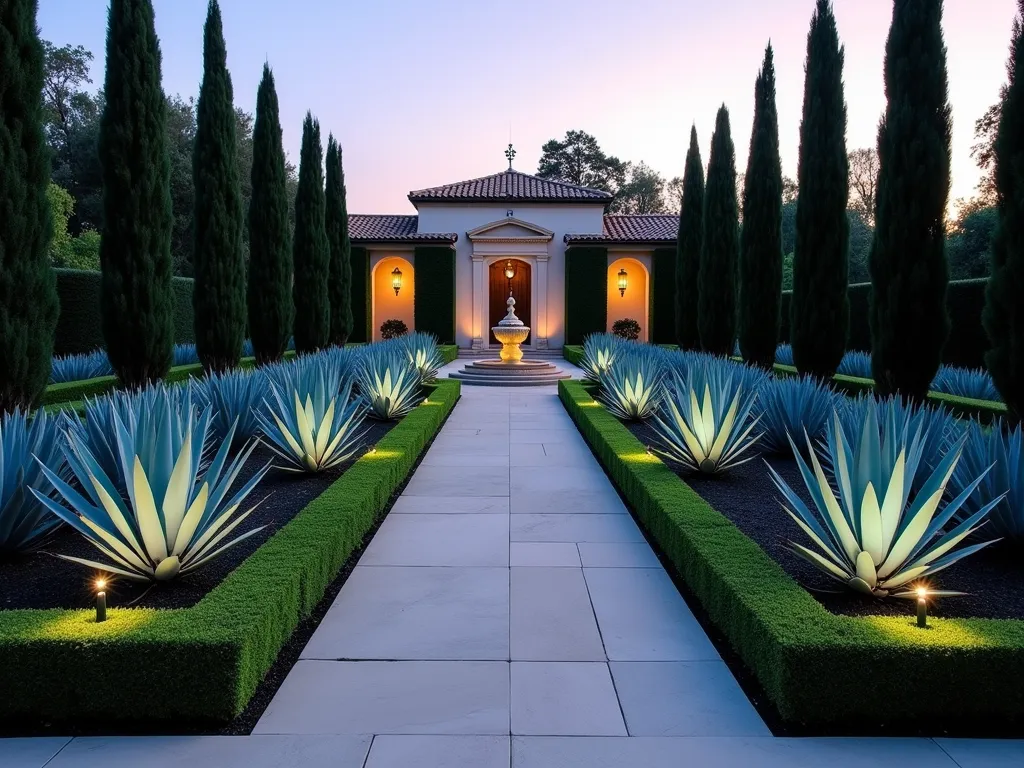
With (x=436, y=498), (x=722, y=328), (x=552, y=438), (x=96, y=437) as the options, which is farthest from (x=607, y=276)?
(x=96, y=437)

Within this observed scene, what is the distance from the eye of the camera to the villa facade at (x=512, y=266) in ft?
87.4

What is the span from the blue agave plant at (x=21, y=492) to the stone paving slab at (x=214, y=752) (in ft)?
5.73

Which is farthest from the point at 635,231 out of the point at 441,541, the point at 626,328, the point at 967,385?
the point at 441,541

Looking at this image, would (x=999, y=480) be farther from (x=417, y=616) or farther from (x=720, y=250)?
(x=720, y=250)

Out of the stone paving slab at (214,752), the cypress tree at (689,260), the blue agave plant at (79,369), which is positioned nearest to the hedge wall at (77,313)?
the blue agave plant at (79,369)

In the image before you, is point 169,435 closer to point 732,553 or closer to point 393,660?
point 393,660

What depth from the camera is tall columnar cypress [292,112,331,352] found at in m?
17.4

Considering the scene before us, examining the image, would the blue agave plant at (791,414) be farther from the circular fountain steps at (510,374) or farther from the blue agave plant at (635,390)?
the circular fountain steps at (510,374)

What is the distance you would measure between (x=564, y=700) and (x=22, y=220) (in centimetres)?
681

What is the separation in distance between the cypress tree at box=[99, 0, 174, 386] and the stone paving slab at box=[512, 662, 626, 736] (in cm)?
855

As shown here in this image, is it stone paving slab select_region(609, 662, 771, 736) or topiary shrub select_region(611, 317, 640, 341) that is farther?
topiary shrub select_region(611, 317, 640, 341)

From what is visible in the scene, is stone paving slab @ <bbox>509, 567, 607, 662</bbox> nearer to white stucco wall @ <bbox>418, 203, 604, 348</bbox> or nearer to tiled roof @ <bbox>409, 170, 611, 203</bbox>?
white stucco wall @ <bbox>418, 203, 604, 348</bbox>

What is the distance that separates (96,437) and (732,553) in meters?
4.41

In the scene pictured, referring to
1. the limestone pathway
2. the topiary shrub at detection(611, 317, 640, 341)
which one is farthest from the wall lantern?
the limestone pathway
